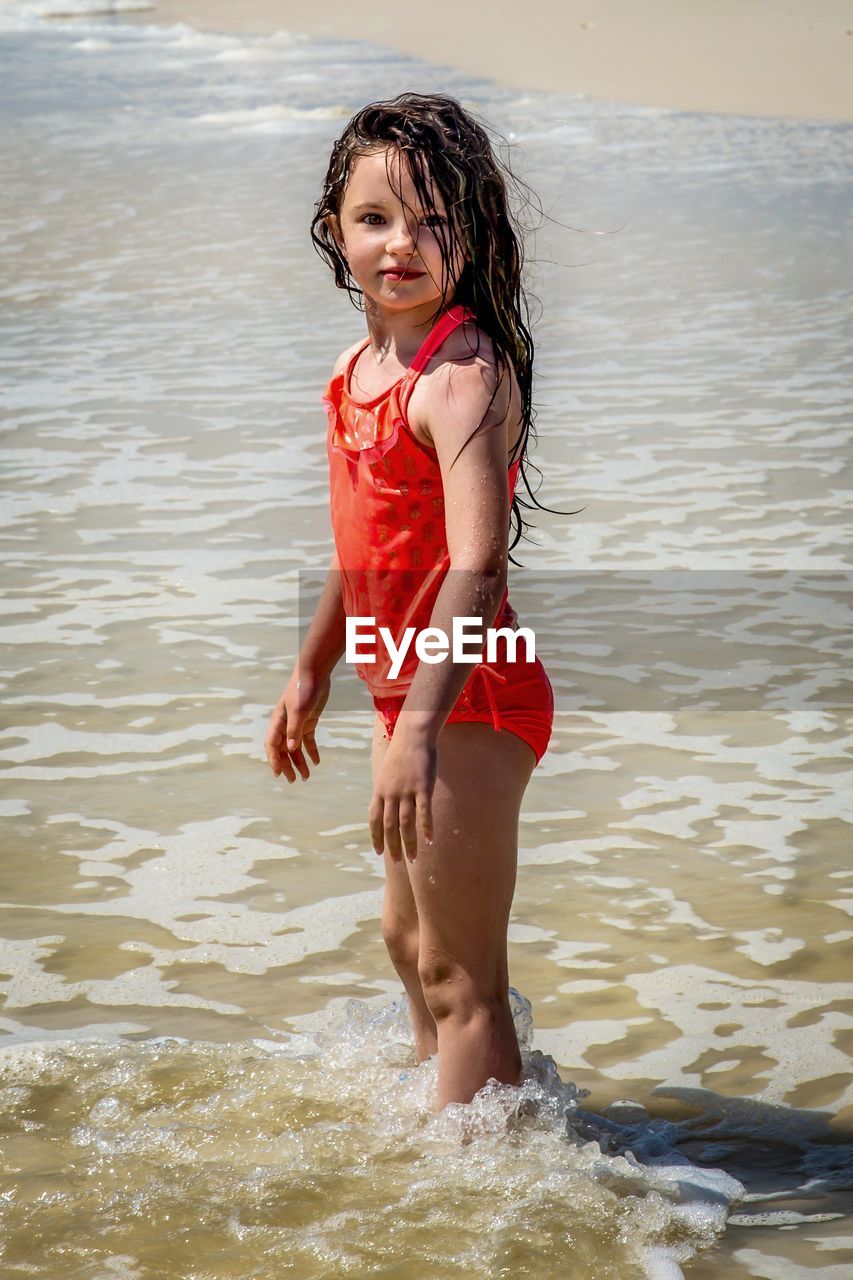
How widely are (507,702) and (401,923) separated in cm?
43

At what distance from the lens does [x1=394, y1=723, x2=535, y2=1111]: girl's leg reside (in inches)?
90.0

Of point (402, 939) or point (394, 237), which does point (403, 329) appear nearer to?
point (394, 237)

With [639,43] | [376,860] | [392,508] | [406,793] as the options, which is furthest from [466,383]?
[639,43]

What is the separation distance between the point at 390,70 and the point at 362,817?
2814 cm

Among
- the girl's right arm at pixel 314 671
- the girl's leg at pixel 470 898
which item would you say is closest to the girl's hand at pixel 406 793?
the girl's leg at pixel 470 898

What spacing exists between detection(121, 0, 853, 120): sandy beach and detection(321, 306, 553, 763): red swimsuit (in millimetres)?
21862

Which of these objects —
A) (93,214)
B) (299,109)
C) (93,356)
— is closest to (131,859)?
(93,356)

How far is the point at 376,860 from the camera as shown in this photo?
3762 mm

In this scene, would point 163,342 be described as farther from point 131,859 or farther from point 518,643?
point 518,643

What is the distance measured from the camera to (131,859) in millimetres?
3756

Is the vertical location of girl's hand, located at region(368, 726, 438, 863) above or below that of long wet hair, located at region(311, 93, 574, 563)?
below

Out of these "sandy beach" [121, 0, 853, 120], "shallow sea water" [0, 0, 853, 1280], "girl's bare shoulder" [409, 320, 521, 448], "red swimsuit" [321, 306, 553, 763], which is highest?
→ "sandy beach" [121, 0, 853, 120]

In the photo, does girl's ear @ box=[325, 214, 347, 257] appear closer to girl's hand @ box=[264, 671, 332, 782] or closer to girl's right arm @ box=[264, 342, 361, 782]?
girl's right arm @ box=[264, 342, 361, 782]

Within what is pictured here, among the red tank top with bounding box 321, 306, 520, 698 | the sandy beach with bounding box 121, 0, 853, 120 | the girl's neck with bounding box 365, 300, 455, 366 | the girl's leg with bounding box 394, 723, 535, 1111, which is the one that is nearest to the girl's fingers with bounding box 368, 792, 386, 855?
the girl's leg with bounding box 394, 723, 535, 1111
